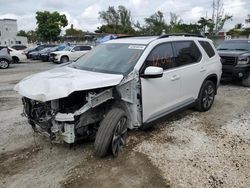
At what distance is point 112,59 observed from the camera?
14.6ft

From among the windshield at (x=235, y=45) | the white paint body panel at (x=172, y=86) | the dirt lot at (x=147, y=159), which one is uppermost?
the windshield at (x=235, y=45)

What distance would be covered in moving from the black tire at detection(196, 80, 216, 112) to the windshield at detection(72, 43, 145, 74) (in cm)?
206

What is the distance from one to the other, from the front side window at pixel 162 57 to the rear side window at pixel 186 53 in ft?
0.58

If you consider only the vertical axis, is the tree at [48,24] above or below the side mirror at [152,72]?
above

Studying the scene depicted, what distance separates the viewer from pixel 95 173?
344cm

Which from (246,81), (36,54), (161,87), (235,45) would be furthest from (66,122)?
(36,54)

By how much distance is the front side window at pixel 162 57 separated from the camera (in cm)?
432

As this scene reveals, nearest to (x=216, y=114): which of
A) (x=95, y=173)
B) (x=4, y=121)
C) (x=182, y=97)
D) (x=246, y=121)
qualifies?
(x=246, y=121)

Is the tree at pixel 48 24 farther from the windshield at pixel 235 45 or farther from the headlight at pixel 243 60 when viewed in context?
the headlight at pixel 243 60

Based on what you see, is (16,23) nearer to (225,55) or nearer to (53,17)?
(53,17)

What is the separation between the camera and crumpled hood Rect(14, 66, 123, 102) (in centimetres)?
331

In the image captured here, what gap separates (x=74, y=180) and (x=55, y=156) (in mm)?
768

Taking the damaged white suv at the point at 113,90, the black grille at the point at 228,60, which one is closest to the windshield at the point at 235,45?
the black grille at the point at 228,60

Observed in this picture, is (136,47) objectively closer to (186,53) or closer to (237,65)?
(186,53)
